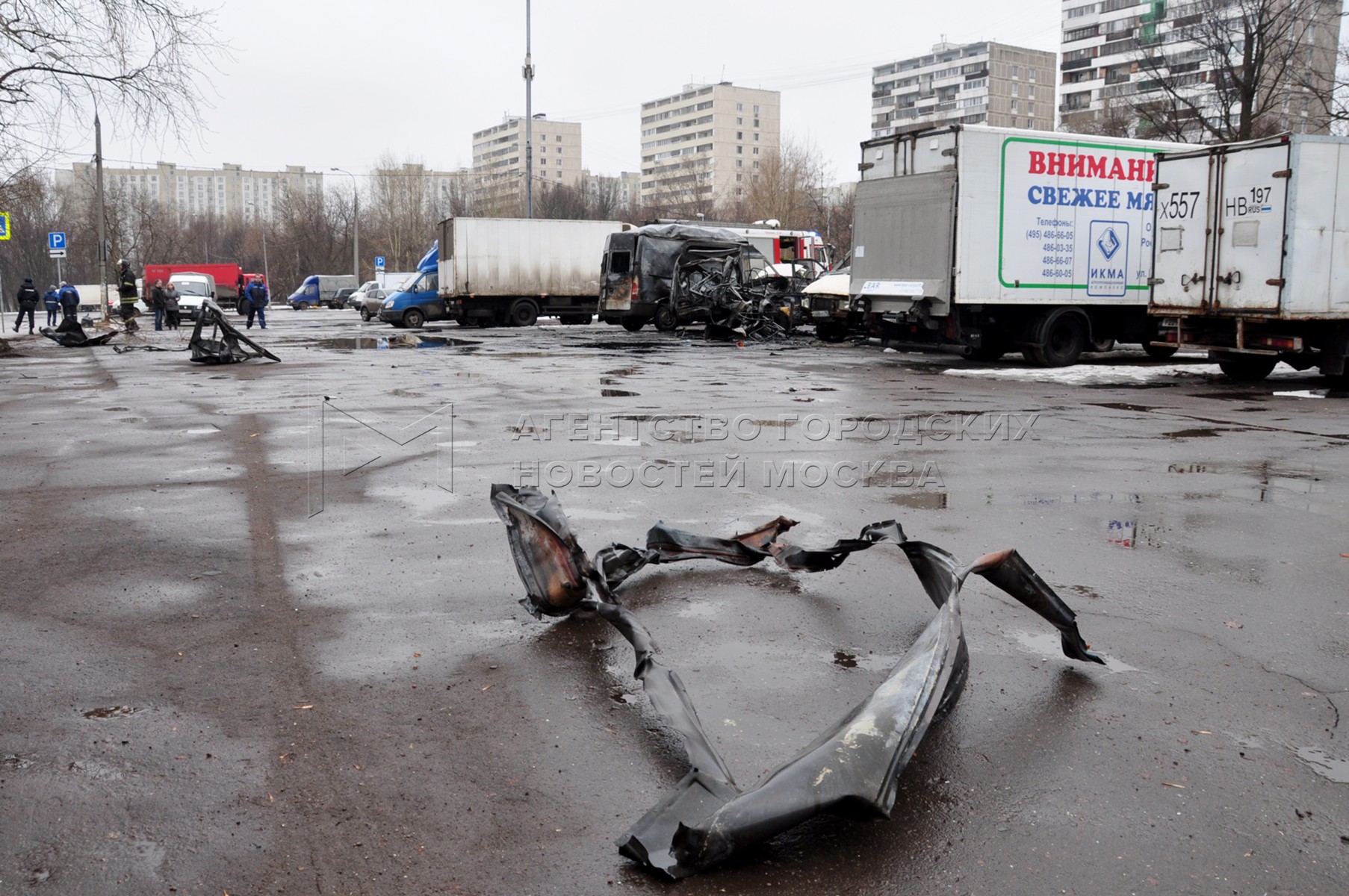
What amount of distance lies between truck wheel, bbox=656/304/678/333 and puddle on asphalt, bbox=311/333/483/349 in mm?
5353

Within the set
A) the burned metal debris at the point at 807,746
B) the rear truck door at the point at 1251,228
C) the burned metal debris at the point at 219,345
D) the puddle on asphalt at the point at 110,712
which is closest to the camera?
the burned metal debris at the point at 807,746

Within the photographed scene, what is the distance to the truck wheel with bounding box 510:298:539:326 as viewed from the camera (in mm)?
36906

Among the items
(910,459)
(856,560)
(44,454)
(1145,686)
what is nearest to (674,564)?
(856,560)

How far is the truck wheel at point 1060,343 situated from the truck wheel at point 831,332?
672 centimetres

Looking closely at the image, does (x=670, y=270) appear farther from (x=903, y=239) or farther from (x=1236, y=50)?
(x=1236, y=50)

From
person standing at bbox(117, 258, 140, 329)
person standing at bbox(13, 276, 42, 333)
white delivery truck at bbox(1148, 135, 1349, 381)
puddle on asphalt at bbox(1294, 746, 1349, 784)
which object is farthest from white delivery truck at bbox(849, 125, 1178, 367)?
person standing at bbox(13, 276, 42, 333)

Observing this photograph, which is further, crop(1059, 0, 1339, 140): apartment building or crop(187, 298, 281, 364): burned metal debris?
crop(1059, 0, 1339, 140): apartment building

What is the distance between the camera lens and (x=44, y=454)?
30.2 ft

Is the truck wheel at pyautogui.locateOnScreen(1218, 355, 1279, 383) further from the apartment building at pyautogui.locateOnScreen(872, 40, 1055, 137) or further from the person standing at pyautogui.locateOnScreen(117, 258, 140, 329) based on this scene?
the apartment building at pyautogui.locateOnScreen(872, 40, 1055, 137)

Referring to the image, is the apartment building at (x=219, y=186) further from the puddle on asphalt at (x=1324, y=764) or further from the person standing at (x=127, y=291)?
the puddle on asphalt at (x=1324, y=764)

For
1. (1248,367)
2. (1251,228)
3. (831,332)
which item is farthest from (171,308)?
Result: (1251,228)

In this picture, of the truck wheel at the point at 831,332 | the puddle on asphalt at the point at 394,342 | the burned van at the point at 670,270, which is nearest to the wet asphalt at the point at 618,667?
the truck wheel at the point at 831,332

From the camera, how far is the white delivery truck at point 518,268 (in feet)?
Answer: 117

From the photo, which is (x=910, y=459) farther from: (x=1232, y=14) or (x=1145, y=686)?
(x=1232, y=14)
